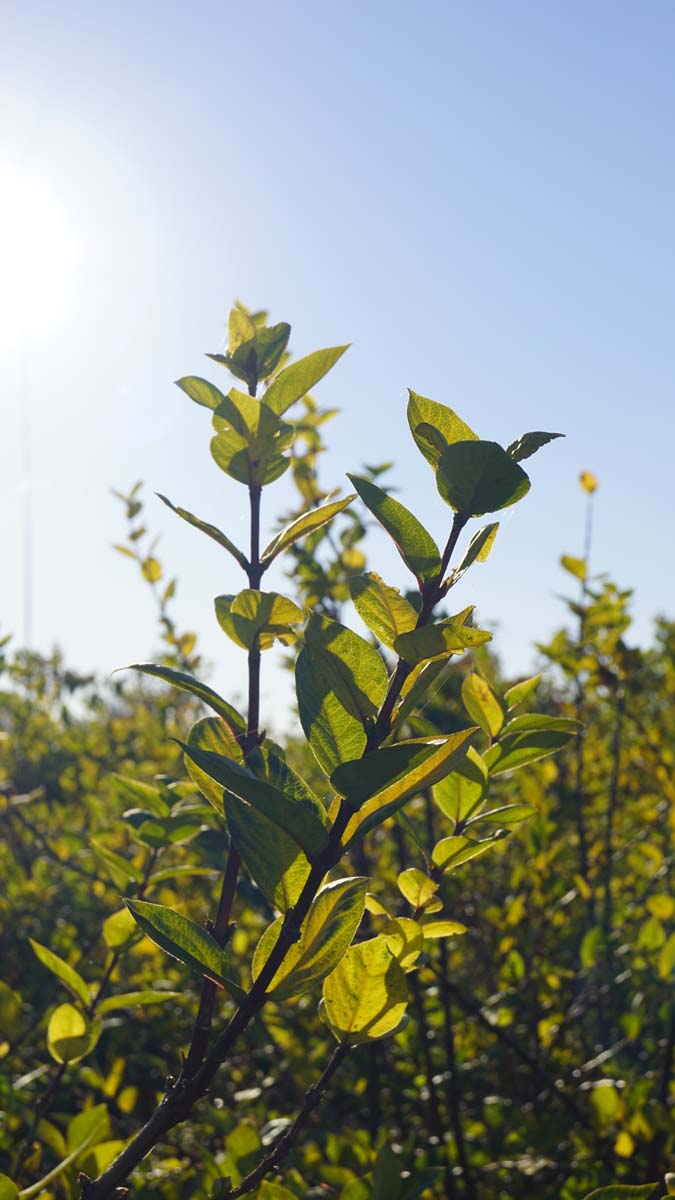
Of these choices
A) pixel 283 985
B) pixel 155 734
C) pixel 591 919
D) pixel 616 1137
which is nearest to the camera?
pixel 283 985

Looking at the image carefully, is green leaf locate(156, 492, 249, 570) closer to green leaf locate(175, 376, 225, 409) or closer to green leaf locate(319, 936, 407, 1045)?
green leaf locate(175, 376, 225, 409)

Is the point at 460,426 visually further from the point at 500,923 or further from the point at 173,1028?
the point at 173,1028

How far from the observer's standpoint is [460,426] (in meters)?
0.83

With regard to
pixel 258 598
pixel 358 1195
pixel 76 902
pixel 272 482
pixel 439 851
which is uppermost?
pixel 76 902

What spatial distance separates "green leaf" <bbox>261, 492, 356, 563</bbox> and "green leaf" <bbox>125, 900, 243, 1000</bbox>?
39 cm

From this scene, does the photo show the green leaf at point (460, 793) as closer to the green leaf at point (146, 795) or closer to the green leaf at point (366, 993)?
the green leaf at point (366, 993)

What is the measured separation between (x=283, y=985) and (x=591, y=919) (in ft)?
7.66

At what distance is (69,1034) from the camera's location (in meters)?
1.21

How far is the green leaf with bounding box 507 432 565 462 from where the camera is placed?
0.77 metres

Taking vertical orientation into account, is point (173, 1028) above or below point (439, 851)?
above

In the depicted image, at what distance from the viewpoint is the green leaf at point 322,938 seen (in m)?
0.73

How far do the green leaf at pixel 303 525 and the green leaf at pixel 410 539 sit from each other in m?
0.11

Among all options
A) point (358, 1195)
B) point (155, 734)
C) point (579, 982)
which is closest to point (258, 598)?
point (358, 1195)

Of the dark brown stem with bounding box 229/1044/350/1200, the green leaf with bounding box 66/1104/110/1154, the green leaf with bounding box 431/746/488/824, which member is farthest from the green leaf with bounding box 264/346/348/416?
the green leaf with bounding box 66/1104/110/1154
